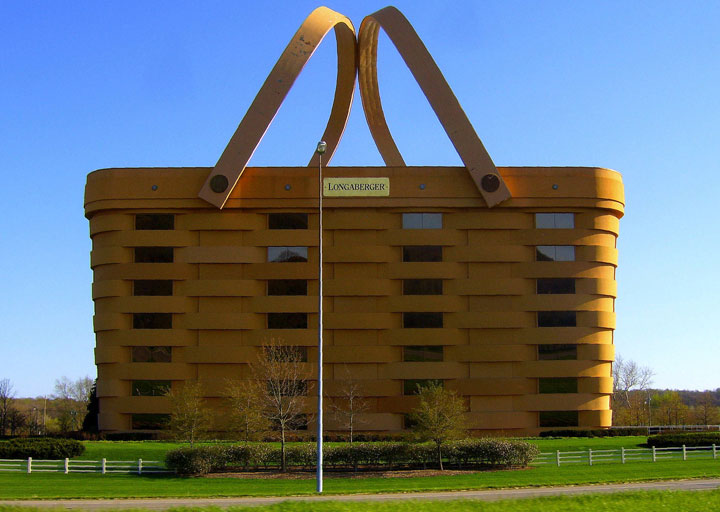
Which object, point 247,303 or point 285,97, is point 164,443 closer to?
point 247,303

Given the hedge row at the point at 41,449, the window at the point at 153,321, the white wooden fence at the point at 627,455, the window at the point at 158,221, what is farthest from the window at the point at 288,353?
the white wooden fence at the point at 627,455

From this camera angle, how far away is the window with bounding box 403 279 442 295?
2292 inches

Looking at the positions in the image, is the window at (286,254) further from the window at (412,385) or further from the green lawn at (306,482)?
the green lawn at (306,482)

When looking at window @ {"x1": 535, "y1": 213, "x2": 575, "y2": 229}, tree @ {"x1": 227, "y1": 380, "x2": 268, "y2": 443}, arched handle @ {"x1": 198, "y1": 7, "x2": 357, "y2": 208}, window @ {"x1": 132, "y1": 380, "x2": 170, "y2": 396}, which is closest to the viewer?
tree @ {"x1": 227, "y1": 380, "x2": 268, "y2": 443}

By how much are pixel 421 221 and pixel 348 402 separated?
13335 millimetres

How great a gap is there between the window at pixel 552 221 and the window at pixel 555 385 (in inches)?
413

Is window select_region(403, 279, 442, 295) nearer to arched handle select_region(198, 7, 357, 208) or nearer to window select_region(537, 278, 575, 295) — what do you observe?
window select_region(537, 278, 575, 295)

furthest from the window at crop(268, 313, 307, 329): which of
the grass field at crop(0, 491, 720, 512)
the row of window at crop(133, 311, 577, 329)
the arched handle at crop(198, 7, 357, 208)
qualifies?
the grass field at crop(0, 491, 720, 512)

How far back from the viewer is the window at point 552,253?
58.9m

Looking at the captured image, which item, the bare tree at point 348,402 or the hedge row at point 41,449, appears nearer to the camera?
the hedge row at point 41,449

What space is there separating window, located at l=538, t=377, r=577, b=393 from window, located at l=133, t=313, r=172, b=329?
1012 inches

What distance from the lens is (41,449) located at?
147 feet

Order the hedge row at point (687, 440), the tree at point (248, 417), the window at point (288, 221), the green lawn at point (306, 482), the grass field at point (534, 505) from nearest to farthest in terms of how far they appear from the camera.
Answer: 1. the grass field at point (534, 505)
2. the green lawn at point (306, 482)
3. the tree at point (248, 417)
4. the hedge row at point (687, 440)
5. the window at point (288, 221)

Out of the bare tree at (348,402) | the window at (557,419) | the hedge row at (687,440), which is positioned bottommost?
the hedge row at (687,440)
